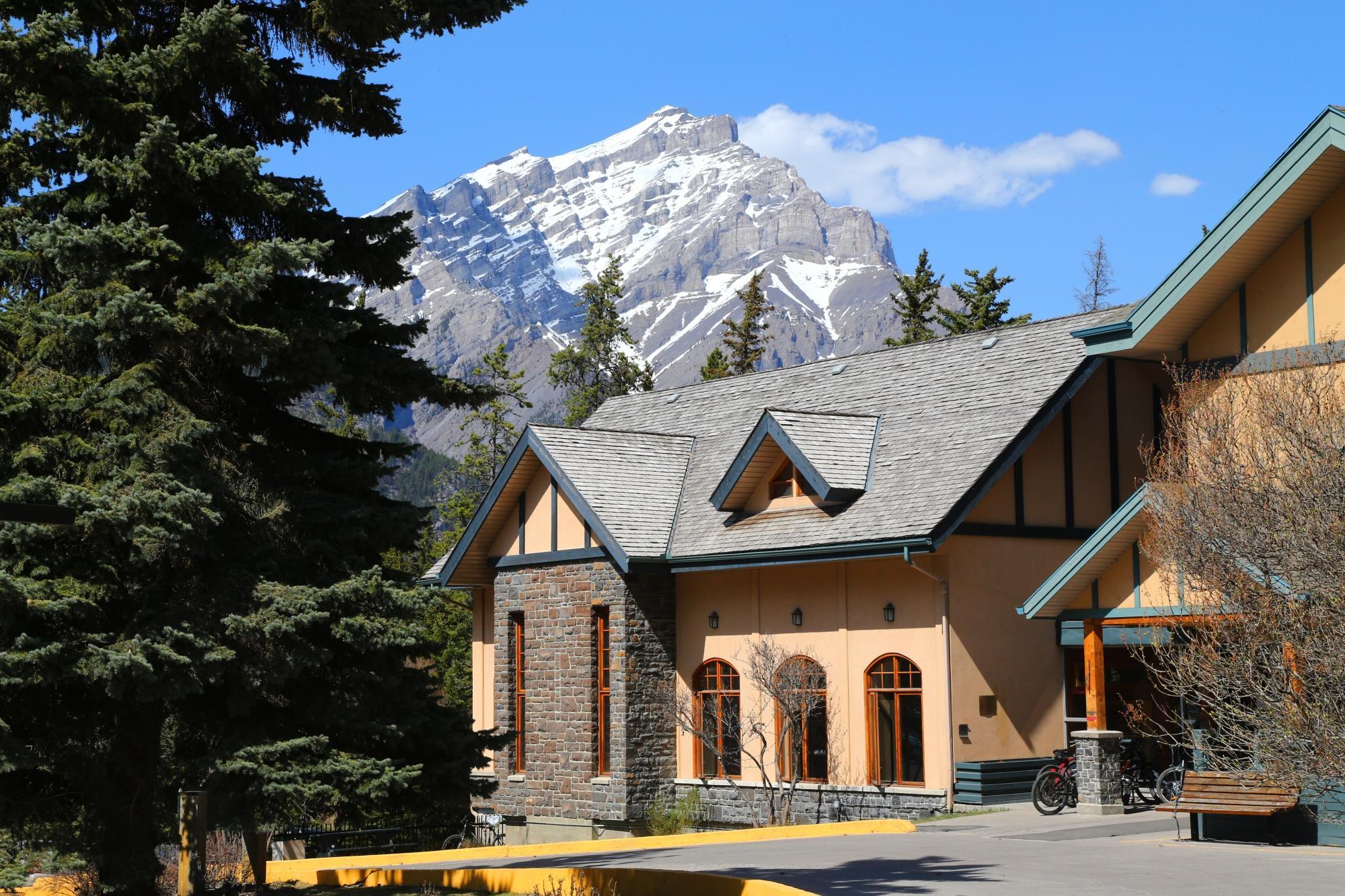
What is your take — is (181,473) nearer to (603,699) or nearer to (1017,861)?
(1017,861)

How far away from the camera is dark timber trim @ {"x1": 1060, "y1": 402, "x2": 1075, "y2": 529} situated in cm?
2359

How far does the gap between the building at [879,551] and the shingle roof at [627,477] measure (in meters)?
0.05

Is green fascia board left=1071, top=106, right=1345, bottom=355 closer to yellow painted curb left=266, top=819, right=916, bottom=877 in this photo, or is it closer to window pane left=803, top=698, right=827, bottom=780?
window pane left=803, top=698, right=827, bottom=780

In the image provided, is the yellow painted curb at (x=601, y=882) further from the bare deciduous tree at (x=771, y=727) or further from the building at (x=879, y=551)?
the building at (x=879, y=551)

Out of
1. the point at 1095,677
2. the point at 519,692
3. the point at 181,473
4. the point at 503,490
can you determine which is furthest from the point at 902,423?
the point at 181,473

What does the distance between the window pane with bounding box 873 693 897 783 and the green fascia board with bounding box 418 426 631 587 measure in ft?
16.0

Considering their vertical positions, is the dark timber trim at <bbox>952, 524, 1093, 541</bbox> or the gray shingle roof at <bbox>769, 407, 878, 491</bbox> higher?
the gray shingle roof at <bbox>769, 407, 878, 491</bbox>

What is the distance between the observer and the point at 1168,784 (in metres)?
20.9

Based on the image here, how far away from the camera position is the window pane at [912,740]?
22547mm

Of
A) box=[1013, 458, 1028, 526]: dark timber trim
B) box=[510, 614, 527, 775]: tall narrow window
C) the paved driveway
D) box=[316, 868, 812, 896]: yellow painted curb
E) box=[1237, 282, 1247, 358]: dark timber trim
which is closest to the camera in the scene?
box=[316, 868, 812, 896]: yellow painted curb

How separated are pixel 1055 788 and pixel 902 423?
22.6 ft

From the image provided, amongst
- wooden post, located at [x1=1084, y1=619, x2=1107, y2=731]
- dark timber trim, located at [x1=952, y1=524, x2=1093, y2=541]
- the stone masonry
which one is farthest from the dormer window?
wooden post, located at [x1=1084, y1=619, x2=1107, y2=731]

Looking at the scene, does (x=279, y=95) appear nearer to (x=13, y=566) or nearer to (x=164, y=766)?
(x=13, y=566)

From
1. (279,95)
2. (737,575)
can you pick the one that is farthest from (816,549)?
(279,95)
